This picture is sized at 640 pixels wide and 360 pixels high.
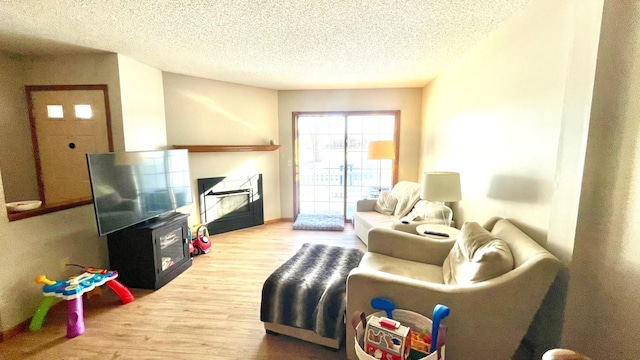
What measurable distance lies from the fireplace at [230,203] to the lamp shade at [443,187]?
3096 mm

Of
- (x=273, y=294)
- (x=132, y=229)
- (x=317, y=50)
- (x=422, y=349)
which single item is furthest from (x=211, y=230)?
(x=422, y=349)

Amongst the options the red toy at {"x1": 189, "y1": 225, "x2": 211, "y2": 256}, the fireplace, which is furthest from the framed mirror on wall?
the fireplace

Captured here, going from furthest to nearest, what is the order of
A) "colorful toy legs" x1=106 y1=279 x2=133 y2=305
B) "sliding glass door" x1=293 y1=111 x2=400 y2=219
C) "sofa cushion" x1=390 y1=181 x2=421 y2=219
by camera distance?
"sliding glass door" x1=293 y1=111 x2=400 y2=219 → "sofa cushion" x1=390 y1=181 x2=421 y2=219 → "colorful toy legs" x1=106 y1=279 x2=133 y2=305

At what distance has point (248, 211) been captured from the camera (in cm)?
457

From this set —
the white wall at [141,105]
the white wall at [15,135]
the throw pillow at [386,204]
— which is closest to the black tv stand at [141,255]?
the white wall at [141,105]

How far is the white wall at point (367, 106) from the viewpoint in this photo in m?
4.58

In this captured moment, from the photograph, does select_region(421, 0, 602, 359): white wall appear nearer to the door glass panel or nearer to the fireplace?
the fireplace

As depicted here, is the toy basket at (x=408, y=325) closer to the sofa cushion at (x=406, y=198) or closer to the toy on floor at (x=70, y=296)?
the toy on floor at (x=70, y=296)

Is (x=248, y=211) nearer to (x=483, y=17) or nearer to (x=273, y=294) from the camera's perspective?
(x=273, y=294)

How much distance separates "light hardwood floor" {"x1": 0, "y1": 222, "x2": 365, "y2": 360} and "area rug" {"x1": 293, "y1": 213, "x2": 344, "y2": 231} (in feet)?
4.66

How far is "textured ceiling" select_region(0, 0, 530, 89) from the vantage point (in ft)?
6.15

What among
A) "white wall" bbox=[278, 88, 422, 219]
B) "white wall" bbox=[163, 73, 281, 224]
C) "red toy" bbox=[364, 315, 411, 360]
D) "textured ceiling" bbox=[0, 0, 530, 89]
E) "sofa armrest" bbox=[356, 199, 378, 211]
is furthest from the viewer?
"white wall" bbox=[278, 88, 422, 219]

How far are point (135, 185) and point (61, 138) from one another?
1.38 metres

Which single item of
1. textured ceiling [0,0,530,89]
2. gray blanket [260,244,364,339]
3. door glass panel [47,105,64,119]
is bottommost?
gray blanket [260,244,364,339]
